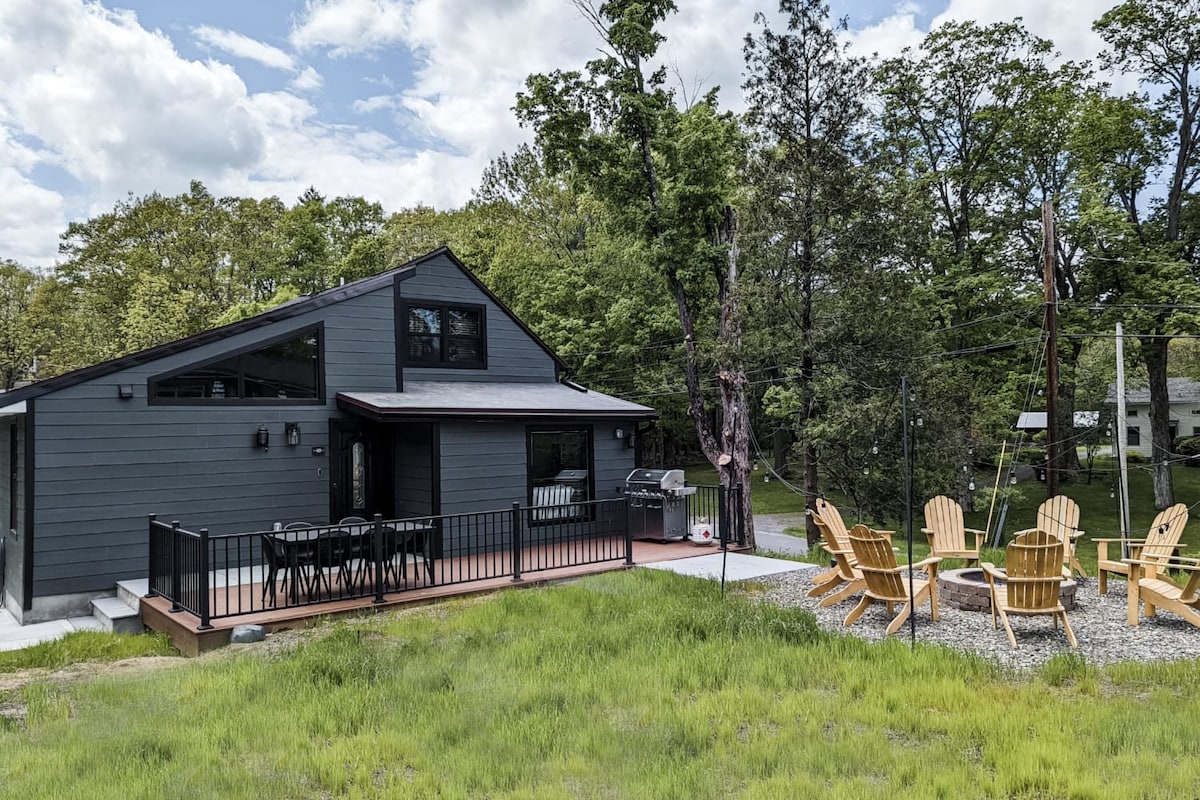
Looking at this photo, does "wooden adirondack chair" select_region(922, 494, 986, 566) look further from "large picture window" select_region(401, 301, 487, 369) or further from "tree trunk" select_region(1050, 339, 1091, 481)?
"tree trunk" select_region(1050, 339, 1091, 481)

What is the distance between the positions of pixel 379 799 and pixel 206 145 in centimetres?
2757

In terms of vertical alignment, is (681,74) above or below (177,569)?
above

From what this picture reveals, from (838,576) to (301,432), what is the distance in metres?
7.43

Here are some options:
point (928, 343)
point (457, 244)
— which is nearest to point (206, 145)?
point (457, 244)

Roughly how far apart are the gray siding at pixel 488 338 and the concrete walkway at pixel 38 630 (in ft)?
17.4

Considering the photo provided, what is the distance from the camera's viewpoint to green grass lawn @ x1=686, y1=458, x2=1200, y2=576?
1944 centimetres

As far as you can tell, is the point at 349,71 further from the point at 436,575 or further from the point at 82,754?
the point at 82,754

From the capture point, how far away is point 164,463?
9273 mm

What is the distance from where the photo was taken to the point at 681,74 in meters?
15.3

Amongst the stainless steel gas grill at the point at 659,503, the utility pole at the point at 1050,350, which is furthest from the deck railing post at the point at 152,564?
the utility pole at the point at 1050,350

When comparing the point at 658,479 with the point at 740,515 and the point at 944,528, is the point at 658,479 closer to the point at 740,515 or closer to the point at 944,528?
the point at 740,515

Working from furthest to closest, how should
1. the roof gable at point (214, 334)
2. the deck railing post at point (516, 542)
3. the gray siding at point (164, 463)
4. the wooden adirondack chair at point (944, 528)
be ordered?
the wooden adirondack chair at point (944, 528)
the deck railing post at point (516, 542)
the gray siding at point (164, 463)
the roof gable at point (214, 334)

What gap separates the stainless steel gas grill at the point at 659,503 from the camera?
462 inches

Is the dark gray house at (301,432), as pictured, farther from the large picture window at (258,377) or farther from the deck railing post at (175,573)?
the deck railing post at (175,573)
